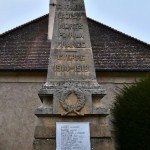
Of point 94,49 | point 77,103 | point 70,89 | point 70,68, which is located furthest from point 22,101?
point 77,103

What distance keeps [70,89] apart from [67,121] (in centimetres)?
60

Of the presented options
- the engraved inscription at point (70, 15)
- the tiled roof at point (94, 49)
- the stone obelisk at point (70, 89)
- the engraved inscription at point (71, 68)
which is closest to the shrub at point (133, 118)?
the stone obelisk at point (70, 89)

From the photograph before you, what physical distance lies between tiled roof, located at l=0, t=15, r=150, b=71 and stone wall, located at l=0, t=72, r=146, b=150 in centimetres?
33

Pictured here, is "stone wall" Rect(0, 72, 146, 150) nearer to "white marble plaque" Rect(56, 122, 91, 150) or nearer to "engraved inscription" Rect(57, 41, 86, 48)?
"engraved inscription" Rect(57, 41, 86, 48)

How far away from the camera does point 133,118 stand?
29.7 ft

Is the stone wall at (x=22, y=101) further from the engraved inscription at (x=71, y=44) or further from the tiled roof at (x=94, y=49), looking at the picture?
the engraved inscription at (x=71, y=44)

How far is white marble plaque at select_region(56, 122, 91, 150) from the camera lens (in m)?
6.46

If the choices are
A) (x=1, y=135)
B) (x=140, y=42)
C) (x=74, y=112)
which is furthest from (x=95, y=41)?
(x=74, y=112)

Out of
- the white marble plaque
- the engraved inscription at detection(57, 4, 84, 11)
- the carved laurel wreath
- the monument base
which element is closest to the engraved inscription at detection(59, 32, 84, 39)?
the engraved inscription at detection(57, 4, 84, 11)

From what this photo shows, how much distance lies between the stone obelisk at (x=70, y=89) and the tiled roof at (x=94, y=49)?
571cm

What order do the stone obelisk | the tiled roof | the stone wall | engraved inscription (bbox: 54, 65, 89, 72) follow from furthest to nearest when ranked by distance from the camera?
the tiled roof < the stone wall < engraved inscription (bbox: 54, 65, 89, 72) < the stone obelisk

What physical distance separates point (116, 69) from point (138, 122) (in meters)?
4.46

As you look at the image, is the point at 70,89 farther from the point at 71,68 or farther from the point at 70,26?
the point at 70,26

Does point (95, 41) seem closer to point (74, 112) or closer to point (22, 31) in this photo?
point (22, 31)
